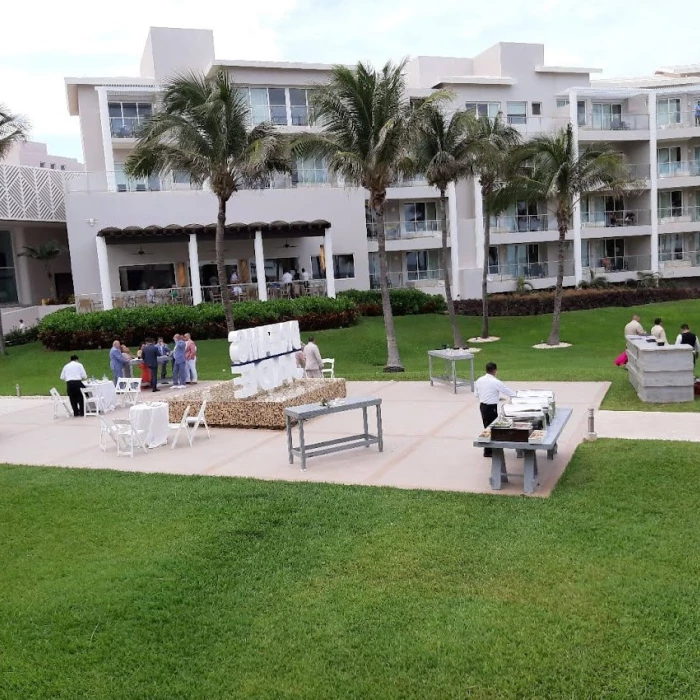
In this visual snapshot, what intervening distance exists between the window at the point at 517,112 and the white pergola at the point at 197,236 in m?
16.6

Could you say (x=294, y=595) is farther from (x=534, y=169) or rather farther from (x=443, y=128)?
(x=534, y=169)

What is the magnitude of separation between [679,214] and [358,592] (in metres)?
45.6

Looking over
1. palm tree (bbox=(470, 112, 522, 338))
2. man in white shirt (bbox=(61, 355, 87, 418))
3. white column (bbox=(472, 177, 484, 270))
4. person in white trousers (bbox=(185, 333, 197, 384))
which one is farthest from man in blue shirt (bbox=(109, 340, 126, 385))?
white column (bbox=(472, 177, 484, 270))

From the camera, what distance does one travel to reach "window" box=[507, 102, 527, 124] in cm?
4391

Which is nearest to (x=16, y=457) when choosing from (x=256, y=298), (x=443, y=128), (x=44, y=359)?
(x=44, y=359)

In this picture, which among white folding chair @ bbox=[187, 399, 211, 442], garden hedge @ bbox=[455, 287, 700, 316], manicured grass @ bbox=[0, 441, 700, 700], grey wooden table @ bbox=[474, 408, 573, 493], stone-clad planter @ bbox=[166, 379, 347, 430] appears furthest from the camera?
garden hedge @ bbox=[455, 287, 700, 316]

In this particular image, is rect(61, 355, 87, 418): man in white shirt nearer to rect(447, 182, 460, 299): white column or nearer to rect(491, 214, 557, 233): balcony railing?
rect(447, 182, 460, 299): white column

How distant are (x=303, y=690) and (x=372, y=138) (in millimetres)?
18802

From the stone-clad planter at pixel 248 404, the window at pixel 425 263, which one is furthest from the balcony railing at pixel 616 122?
the stone-clad planter at pixel 248 404

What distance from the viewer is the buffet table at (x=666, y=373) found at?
14242 mm

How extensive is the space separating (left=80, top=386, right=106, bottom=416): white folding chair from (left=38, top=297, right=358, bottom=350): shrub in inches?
464

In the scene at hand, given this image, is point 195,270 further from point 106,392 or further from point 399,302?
point 106,392

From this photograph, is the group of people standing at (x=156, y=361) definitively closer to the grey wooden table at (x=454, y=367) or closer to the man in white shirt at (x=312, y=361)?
the man in white shirt at (x=312, y=361)

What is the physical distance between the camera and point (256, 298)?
34.4 m
